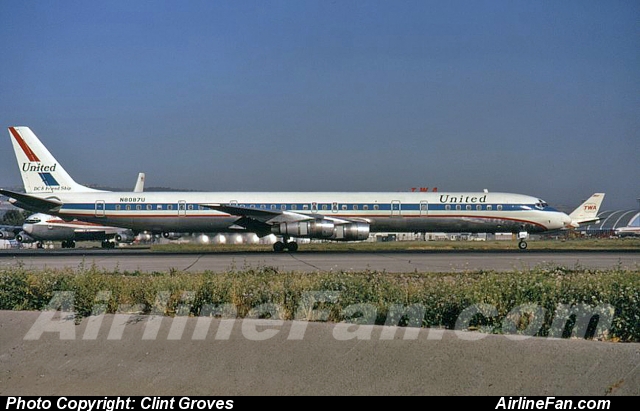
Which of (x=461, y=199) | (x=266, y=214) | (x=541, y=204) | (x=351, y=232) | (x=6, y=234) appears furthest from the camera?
(x=6, y=234)

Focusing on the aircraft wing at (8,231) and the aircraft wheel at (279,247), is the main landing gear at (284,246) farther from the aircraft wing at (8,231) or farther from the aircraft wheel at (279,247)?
the aircraft wing at (8,231)

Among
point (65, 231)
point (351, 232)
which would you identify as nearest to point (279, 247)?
point (351, 232)

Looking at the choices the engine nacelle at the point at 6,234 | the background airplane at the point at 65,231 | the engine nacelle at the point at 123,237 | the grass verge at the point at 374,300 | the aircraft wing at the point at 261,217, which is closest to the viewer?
the grass verge at the point at 374,300

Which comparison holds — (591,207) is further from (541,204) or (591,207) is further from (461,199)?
(461,199)

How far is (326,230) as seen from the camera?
33562mm

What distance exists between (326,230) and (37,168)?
17.2 m

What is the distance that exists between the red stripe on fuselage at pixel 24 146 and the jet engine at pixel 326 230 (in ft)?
50.7

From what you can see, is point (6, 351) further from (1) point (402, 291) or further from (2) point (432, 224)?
(2) point (432, 224)

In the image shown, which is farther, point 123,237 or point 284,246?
point 123,237

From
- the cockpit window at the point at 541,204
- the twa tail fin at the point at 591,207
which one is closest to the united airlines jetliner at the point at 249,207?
the cockpit window at the point at 541,204

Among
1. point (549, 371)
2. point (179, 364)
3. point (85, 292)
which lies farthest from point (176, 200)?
point (549, 371)

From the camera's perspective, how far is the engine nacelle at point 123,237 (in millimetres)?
54981

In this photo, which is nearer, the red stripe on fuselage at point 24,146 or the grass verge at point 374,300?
the grass verge at point 374,300

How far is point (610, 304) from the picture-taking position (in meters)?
10.6
